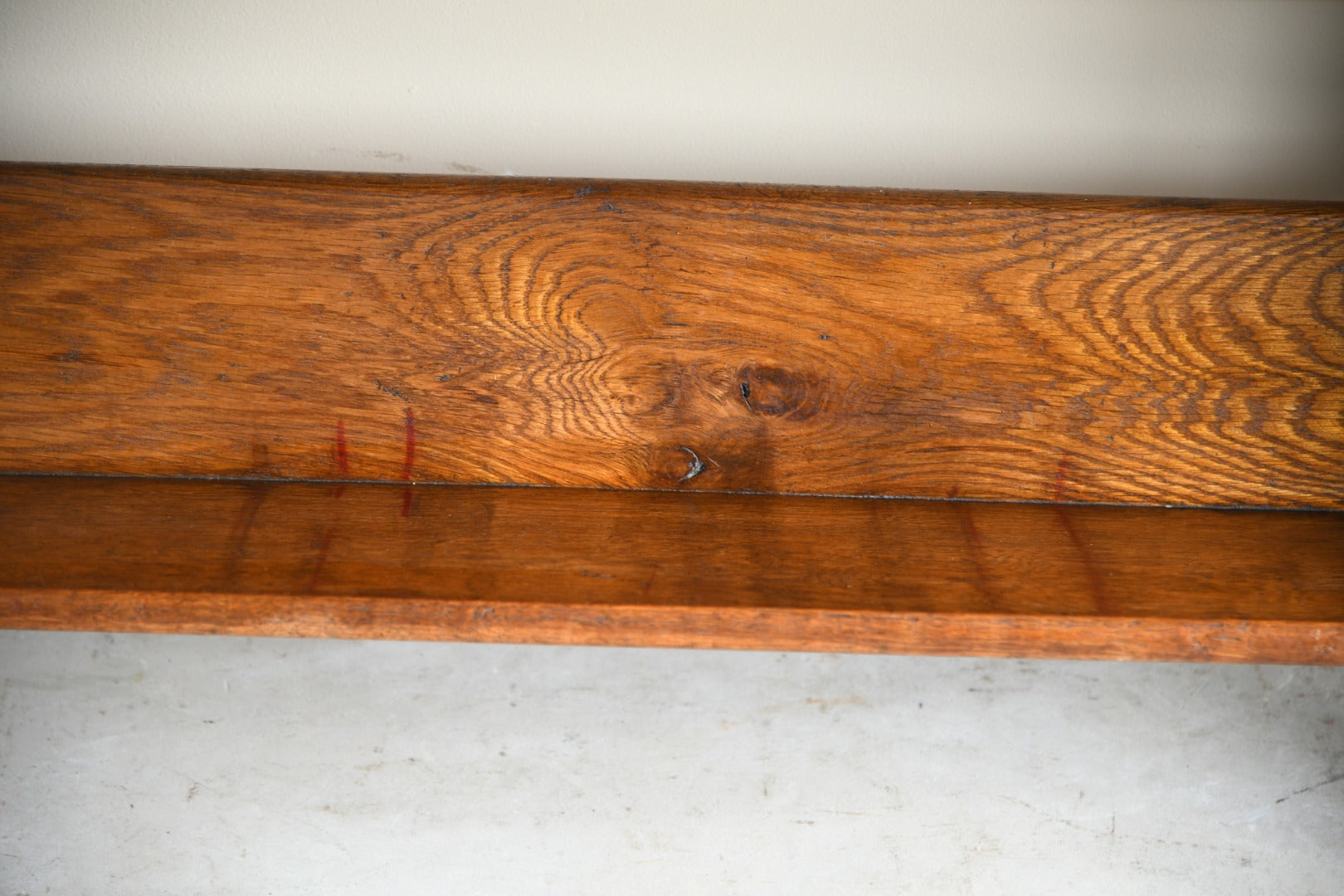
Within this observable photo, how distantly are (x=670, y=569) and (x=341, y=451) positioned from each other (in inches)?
14.0

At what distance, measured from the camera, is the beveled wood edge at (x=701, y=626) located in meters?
0.72

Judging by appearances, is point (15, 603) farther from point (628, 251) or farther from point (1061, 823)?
point (1061, 823)

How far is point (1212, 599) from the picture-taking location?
0.75 metres

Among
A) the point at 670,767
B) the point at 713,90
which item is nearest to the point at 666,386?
the point at 713,90

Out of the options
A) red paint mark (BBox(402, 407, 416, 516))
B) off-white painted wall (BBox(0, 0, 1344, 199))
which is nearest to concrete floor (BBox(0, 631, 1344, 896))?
red paint mark (BBox(402, 407, 416, 516))

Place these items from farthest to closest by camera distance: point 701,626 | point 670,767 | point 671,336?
1. point 670,767
2. point 671,336
3. point 701,626

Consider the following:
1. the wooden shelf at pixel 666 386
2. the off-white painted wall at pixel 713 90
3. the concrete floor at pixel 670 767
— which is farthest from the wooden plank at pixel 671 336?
the concrete floor at pixel 670 767

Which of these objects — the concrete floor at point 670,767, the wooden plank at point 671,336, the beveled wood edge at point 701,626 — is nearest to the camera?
the beveled wood edge at point 701,626

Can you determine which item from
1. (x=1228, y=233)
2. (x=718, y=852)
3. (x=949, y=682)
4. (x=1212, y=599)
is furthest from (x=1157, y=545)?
(x=718, y=852)

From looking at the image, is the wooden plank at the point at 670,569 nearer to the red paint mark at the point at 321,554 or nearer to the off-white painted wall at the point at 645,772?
the red paint mark at the point at 321,554

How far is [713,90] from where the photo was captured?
0.93 metres

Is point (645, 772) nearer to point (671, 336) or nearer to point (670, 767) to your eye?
point (670, 767)

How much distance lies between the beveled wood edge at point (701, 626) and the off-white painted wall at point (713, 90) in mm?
464

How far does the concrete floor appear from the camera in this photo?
1.14m
